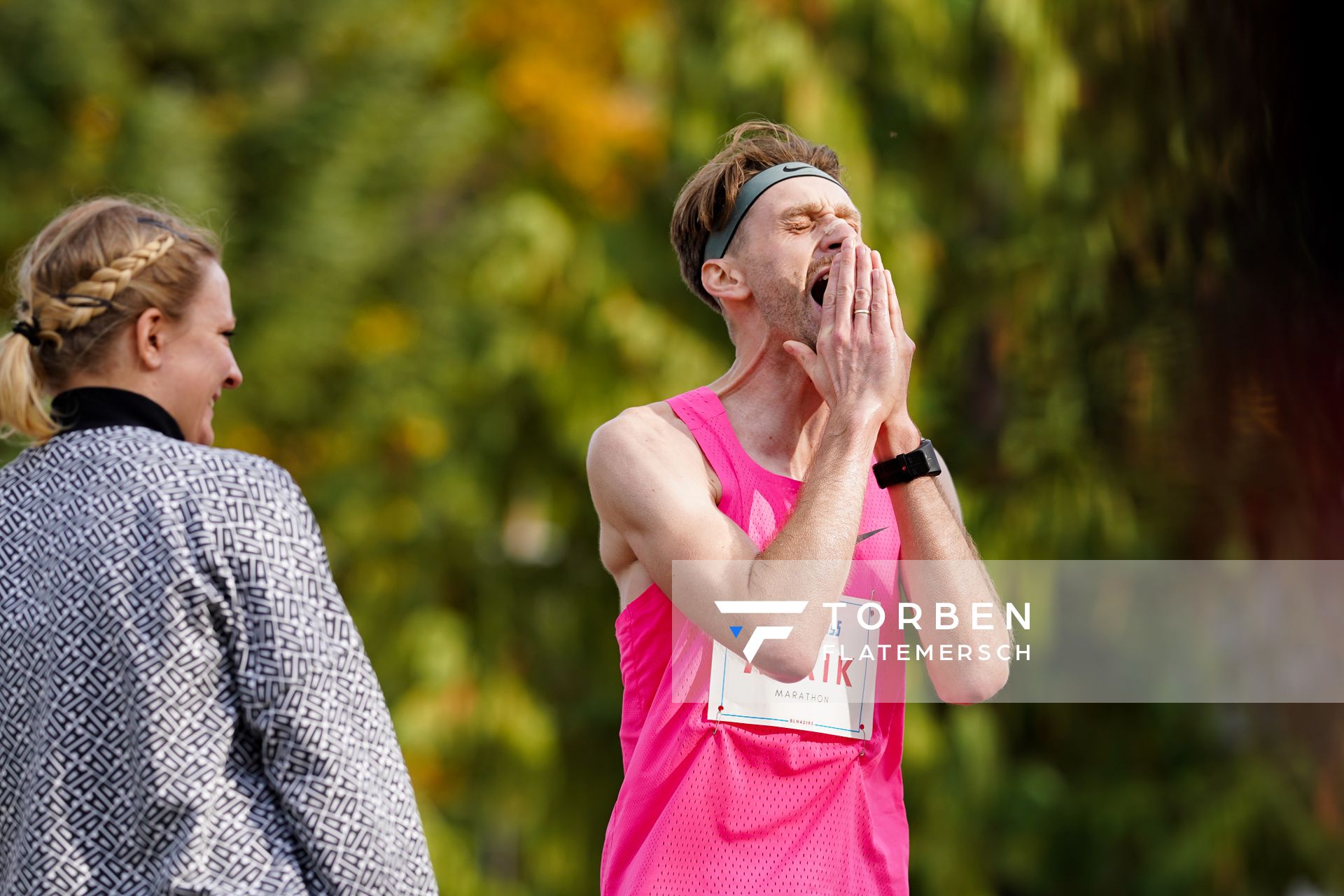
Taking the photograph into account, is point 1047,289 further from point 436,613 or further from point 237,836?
point 237,836

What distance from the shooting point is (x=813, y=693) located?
2.42 m

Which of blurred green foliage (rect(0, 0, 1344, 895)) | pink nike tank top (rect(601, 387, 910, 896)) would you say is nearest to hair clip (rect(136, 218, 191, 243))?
pink nike tank top (rect(601, 387, 910, 896))

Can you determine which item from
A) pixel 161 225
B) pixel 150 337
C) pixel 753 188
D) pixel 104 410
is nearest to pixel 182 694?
pixel 104 410

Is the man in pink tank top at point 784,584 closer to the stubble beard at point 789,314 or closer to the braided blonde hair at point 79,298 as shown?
the stubble beard at point 789,314

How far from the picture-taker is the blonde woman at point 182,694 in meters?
1.94

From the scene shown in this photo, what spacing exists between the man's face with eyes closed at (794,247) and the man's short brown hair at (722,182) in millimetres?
83

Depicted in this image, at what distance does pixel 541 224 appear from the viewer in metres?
9.20

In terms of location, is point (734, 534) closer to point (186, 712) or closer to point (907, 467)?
point (907, 467)

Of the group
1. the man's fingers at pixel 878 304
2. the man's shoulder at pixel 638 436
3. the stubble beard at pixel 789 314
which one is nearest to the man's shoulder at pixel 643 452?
the man's shoulder at pixel 638 436

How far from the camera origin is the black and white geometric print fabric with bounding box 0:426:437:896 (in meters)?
1.94

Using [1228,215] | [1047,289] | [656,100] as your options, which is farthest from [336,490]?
[1228,215]

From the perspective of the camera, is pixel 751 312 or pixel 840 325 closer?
→ pixel 840 325

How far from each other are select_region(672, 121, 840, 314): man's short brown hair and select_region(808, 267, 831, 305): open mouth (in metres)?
0.21

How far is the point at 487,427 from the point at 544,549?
3.12 feet
